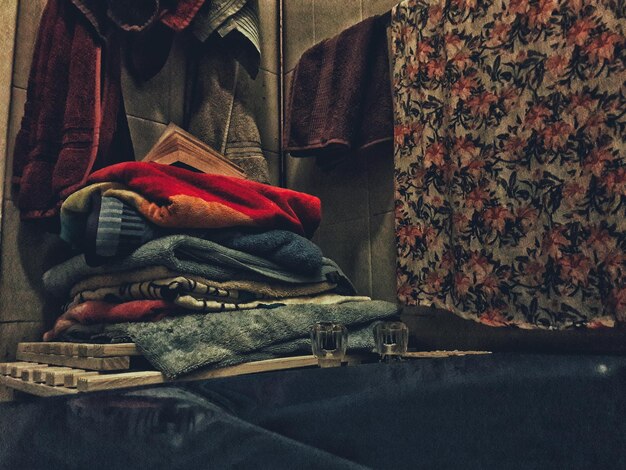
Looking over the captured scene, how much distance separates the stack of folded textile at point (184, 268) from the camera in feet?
2.75

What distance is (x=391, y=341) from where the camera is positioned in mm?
946

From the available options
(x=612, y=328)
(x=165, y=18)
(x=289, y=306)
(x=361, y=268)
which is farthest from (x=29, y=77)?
(x=612, y=328)

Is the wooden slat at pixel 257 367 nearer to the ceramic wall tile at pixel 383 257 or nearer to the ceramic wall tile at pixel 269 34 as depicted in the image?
the ceramic wall tile at pixel 383 257

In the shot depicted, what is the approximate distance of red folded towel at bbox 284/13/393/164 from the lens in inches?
48.5

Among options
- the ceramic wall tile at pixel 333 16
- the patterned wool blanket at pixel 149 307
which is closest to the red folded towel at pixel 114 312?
the patterned wool blanket at pixel 149 307

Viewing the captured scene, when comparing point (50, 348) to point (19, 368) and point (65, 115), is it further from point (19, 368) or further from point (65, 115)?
point (65, 115)

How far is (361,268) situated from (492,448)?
0.84 metres

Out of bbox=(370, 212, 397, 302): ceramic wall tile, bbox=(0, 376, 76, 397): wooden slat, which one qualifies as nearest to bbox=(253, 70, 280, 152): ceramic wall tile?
bbox=(370, 212, 397, 302): ceramic wall tile

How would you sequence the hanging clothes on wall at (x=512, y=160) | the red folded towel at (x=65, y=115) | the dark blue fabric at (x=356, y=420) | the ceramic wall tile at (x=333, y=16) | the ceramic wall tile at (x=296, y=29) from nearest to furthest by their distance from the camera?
the dark blue fabric at (x=356, y=420) → the hanging clothes on wall at (x=512, y=160) → the red folded towel at (x=65, y=115) → the ceramic wall tile at (x=333, y=16) → the ceramic wall tile at (x=296, y=29)

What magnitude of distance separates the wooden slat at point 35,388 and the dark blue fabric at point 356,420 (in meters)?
0.43

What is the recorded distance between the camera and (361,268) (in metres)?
1.35

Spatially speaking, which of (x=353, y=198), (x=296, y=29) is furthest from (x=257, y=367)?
(x=296, y=29)

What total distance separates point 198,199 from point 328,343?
0.36 m

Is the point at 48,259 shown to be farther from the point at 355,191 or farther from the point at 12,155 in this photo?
the point at 355,191
